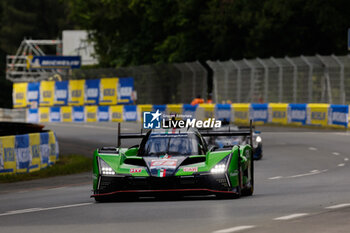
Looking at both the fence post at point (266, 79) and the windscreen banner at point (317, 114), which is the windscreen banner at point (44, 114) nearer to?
the fence post at point (266, 79)

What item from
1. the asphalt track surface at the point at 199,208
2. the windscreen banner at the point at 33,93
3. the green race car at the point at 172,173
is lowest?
the asphalt track surface at the point at 199,208

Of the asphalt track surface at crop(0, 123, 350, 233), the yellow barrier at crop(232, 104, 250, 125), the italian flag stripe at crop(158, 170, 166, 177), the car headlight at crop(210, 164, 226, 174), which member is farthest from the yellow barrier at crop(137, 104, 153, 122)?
the italian flag stripe at crop(158, 170, 166, 177)

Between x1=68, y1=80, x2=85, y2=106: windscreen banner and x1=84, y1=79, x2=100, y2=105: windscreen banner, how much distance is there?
0.62m

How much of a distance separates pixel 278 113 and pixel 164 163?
29.8 meters

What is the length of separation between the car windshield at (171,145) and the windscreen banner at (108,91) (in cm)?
4474

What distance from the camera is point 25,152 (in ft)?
79.6

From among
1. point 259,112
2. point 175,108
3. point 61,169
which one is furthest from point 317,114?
point 61,169

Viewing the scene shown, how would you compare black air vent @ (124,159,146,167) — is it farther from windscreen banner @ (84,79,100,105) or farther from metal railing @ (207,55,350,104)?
windscreen banner @ (84,79,100,105)

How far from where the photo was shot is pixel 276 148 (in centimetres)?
3269

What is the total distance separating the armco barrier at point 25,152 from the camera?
76.4 ft

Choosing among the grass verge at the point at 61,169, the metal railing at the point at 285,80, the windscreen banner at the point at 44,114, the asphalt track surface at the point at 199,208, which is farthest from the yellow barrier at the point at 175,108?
the asphalt track surface at the point at 199,208

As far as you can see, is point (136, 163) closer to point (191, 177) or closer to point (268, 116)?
point (191, 177)

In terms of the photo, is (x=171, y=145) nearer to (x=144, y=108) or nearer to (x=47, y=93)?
(x=144, y=108)

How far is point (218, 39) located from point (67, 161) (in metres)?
32.8
